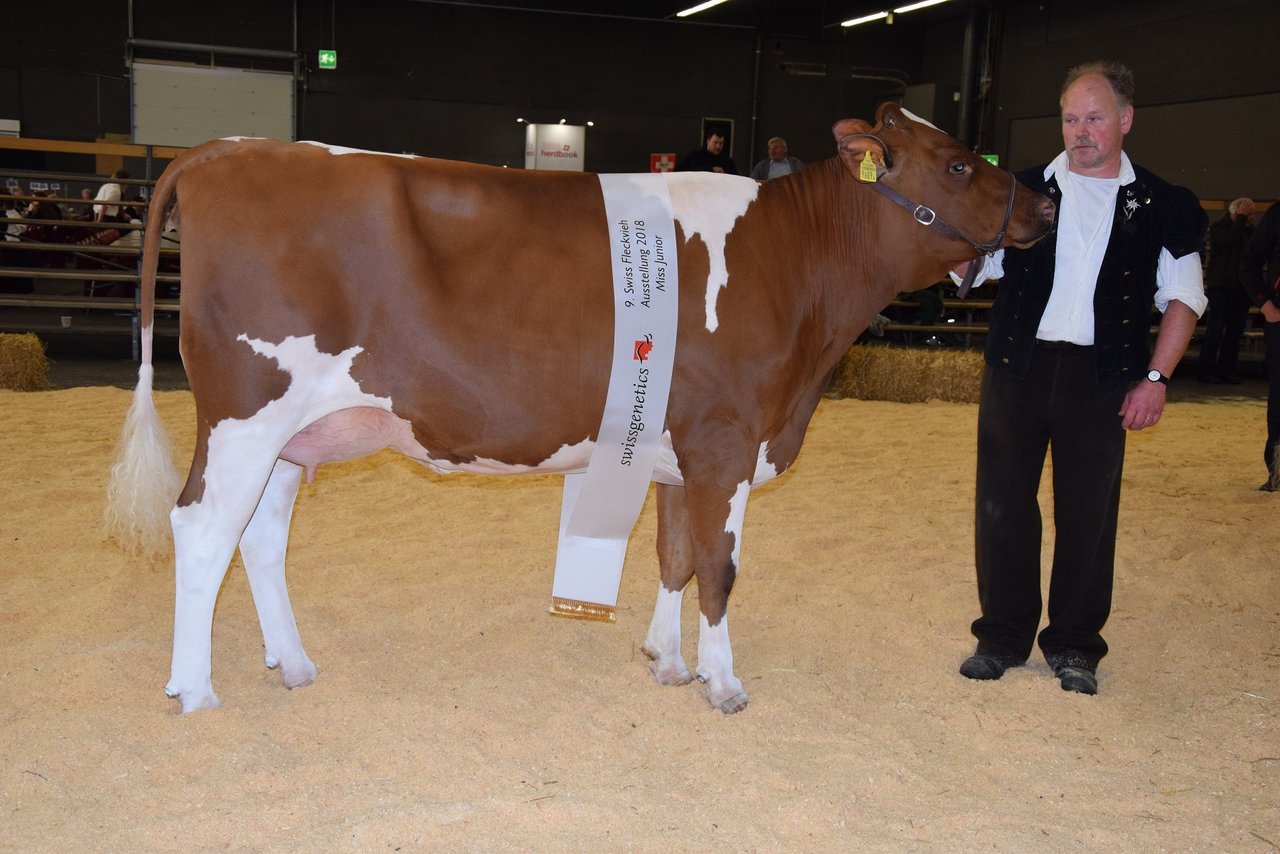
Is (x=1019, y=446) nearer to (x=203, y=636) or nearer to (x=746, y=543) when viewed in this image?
(x=746, y=543)

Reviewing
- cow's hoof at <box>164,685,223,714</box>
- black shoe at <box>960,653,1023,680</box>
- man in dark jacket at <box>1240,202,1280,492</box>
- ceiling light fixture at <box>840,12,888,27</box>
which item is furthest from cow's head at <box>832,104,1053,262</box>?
ceiling light fixture at <box>840,12,888,27</box>

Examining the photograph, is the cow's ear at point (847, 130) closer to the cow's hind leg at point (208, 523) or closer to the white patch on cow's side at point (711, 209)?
the white patch on cow's side at point (711, 209)

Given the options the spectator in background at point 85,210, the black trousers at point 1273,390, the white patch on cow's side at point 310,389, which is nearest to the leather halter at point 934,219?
the white patch on cow's side at point 310,389

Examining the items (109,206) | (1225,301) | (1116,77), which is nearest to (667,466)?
(1116,77)

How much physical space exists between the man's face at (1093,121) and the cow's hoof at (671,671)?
2.05 metres

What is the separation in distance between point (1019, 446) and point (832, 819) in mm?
1540

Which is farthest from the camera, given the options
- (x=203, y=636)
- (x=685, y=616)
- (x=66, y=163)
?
(x=66, y=163)

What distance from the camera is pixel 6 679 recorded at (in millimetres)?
3254

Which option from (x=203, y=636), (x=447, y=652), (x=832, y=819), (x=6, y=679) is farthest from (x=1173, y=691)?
(x=6, y=679)

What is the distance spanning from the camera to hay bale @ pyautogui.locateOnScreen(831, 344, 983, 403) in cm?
940

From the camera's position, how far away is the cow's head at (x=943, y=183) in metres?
3.33

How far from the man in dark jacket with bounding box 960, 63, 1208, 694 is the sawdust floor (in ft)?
0.84

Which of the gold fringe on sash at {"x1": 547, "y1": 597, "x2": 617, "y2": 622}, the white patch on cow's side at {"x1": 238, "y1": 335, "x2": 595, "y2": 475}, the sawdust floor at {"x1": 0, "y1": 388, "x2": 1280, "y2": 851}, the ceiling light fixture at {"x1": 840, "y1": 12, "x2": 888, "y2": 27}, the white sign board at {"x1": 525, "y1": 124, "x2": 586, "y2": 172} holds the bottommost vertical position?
the sawdust floor at {"x1": 0, "y1": 388, "x2": 1280, "y2": 851}

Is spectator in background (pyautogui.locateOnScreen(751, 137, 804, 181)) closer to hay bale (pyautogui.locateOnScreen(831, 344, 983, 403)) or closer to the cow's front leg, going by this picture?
hay bale (pyautogui.locateOnScreen(831, 344, 983, 403))
